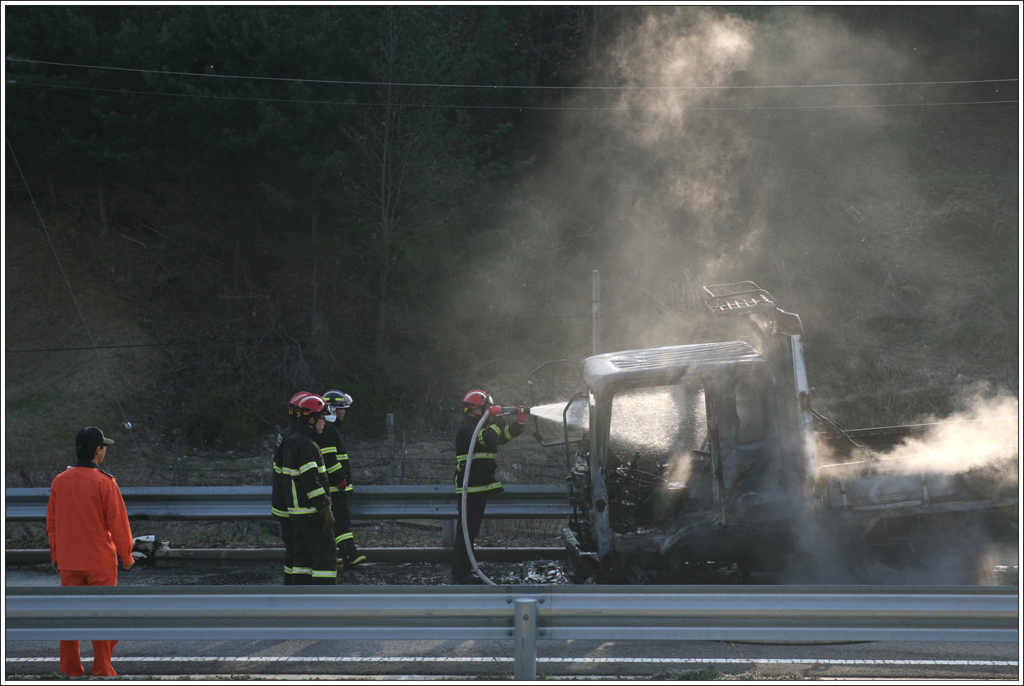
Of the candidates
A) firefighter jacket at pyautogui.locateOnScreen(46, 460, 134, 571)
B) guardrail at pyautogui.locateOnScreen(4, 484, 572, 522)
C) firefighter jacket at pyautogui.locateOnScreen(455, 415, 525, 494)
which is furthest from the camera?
guardrail at pyautogui.locateOnScreen(4, 484, 572, 522)

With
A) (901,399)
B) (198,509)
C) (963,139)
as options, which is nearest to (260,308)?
(198,509)

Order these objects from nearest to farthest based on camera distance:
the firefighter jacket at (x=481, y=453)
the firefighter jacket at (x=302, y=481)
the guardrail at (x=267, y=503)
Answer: the firefighter jacket at (x=302, y=481)
the firefighter jacket at (x=481, y=453)
the guardrail at (x=267, y=503)

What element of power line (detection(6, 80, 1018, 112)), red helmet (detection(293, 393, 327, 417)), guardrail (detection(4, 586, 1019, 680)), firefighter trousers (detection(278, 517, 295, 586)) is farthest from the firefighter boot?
power line (detection(6, 80, 1018, 112))

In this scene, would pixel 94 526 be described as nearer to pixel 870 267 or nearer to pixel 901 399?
pixel 901 399

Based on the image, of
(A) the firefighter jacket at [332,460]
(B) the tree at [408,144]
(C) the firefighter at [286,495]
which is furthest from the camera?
(B) the tree at [408,144]

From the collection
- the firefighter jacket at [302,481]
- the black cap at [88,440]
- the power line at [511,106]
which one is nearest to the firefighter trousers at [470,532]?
the firefighter jacket at [302,481]

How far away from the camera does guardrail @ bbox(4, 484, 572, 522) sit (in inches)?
305

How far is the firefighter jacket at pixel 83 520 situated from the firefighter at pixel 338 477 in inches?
90.9

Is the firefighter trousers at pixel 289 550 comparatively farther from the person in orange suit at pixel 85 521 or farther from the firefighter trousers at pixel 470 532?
the firefighter trousers at pixel 470 532

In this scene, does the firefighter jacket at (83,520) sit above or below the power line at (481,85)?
below

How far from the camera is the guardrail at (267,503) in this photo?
7.74m

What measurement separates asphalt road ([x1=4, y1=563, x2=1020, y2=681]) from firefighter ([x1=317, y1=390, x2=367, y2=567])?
2.02 metres

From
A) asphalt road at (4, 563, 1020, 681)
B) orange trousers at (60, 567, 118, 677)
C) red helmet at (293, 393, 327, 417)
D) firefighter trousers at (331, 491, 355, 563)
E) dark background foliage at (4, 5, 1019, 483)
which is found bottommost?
asphalt road at (4, 563, 1020, 681)

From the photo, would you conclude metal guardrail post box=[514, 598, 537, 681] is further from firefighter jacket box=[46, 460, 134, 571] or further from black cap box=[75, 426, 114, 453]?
black cap box=[75, 426, 114, 453]
